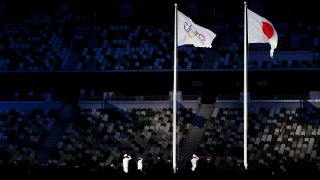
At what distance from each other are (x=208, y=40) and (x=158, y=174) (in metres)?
15.6

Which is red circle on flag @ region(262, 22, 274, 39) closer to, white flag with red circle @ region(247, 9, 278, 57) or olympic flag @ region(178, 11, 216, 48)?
white flag with red circle @ region(247, 9, 278, 57)

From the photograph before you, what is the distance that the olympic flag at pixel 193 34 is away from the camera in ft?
125

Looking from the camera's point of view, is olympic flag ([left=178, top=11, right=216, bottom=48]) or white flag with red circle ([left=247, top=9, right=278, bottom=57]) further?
olympic flag ([left=178, top=11, right=216, bottom=48])

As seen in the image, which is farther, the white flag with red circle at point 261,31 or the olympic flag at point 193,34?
the olympic flag at point 193,34

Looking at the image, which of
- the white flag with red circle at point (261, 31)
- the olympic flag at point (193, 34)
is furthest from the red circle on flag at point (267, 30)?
the olympic flag at point (193, 34)

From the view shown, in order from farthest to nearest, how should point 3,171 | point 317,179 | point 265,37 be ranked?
point 265,37
point 3,171
point 317,179

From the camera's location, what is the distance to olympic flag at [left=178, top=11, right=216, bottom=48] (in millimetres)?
38125

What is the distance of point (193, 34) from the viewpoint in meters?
38.2

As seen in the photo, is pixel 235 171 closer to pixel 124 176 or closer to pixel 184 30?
pixel 124 176

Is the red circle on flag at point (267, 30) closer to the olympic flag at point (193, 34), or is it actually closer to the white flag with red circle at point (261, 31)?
the white flag with red circle at point (261, 31)

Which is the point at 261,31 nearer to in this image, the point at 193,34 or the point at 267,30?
the point at 267,30

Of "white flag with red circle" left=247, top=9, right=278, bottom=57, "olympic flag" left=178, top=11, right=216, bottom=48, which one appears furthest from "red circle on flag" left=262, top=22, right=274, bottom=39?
"olympic flag" left=178, top=11, right=216, bottom=48

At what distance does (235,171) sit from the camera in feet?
76.6

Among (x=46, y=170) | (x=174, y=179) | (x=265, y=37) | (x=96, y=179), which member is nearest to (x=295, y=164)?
(x=174, y=179)
